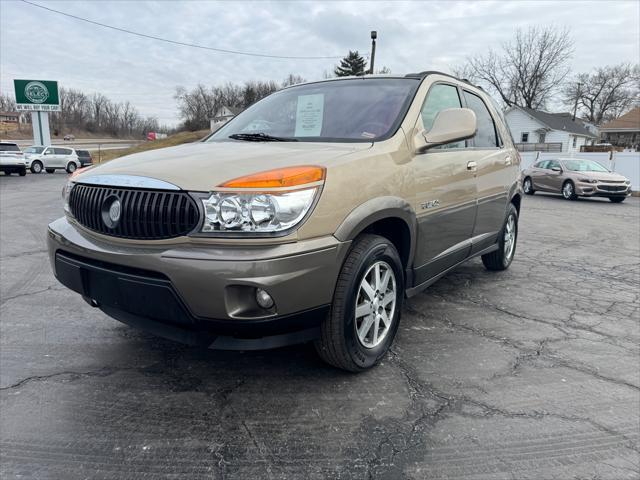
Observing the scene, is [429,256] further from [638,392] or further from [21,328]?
[21,328]

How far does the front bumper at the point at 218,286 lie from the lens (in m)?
2.05

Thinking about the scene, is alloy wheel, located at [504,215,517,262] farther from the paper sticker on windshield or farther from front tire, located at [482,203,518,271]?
the paper sticker on windshield

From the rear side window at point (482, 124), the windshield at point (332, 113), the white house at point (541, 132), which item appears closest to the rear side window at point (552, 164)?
the rear side window at point (482, 124)

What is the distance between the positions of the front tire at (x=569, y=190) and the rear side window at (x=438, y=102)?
45.3ft

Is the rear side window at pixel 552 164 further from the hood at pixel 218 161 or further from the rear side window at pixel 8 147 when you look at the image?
the rear side window at pixel 8 147

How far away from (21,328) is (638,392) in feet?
13.8

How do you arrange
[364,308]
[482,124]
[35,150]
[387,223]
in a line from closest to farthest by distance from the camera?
[364,308] < [387,223] < [482,124] < [35,150]

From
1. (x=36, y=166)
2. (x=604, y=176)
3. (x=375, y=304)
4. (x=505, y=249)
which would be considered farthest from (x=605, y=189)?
(x=36, y=166)

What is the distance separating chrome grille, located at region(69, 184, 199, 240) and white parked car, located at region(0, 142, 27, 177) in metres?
25.4

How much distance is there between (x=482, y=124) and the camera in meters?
4.39

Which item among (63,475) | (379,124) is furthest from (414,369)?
(63,475)

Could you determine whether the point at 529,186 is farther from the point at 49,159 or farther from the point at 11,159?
the point at 49,159

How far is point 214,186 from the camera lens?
2139 mm

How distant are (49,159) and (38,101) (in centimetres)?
925
